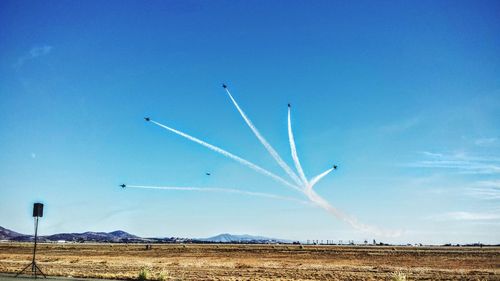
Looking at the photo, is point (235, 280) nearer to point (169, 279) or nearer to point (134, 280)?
point (169, 279)

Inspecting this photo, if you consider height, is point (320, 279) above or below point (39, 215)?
below

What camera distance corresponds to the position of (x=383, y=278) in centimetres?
3167

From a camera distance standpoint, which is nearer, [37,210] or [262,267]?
[37,210]

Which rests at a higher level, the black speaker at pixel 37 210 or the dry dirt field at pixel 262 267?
the black speaker at pixel 37 210

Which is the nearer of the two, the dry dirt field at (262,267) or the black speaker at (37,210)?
the black speaker at (37,210)

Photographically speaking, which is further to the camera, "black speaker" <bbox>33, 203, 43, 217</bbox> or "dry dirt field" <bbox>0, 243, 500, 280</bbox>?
"dry dirt field" <bbox>0, 243, 500, 280</bbox>

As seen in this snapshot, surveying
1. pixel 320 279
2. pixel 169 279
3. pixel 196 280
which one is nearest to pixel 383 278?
pixel 320 279

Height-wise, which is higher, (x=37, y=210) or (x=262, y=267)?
(x=37, y=210)

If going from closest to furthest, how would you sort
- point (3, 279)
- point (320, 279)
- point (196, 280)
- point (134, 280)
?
point (3, 279), point (134, 280), point (196, 280), point (320, 279)

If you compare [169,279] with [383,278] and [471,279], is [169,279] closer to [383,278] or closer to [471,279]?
[383,278]

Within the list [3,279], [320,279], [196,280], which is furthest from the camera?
[320,279]

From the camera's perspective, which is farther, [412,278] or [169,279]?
[412,278]

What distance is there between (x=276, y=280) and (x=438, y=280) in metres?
13.1

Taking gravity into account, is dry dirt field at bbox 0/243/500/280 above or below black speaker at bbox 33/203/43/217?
below
